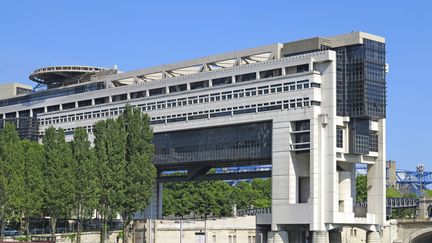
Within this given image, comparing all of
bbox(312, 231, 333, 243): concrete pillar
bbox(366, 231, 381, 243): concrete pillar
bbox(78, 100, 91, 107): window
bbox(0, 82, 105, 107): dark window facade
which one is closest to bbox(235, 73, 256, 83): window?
bbox(312, 231, 333, 243): concrete pillar

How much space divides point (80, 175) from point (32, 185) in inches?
251

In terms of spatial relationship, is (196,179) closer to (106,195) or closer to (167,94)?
(167,94)

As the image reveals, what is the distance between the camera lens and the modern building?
11038 centimetres

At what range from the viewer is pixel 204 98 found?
405 ft

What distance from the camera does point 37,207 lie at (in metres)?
106

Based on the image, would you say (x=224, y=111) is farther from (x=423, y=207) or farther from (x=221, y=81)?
(x=423, y=207)

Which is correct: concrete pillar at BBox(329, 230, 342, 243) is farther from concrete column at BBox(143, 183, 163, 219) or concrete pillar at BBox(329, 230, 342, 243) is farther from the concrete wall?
concrete column at BBox(143, 183, 163, 219)

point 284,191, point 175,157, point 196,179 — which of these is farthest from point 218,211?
point 284,191

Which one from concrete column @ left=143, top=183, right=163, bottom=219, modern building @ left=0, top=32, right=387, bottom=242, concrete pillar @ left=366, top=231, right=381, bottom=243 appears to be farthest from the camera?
concrete column @ left=143, top=183, right=163, bottom=219

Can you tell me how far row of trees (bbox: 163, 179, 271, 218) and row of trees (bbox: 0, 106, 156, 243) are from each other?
175 feet

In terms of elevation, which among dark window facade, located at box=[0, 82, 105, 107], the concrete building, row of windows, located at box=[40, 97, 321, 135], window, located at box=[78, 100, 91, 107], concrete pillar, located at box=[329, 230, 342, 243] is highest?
the concrete building

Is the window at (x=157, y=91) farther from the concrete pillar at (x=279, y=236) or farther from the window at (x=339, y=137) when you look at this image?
the window at (x=339, y=137)

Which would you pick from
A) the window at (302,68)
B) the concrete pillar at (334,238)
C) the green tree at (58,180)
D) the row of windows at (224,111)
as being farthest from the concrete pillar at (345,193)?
the green tree at (58,180)

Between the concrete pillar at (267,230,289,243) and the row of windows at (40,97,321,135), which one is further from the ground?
the row of windows at (40,97,321,135)
